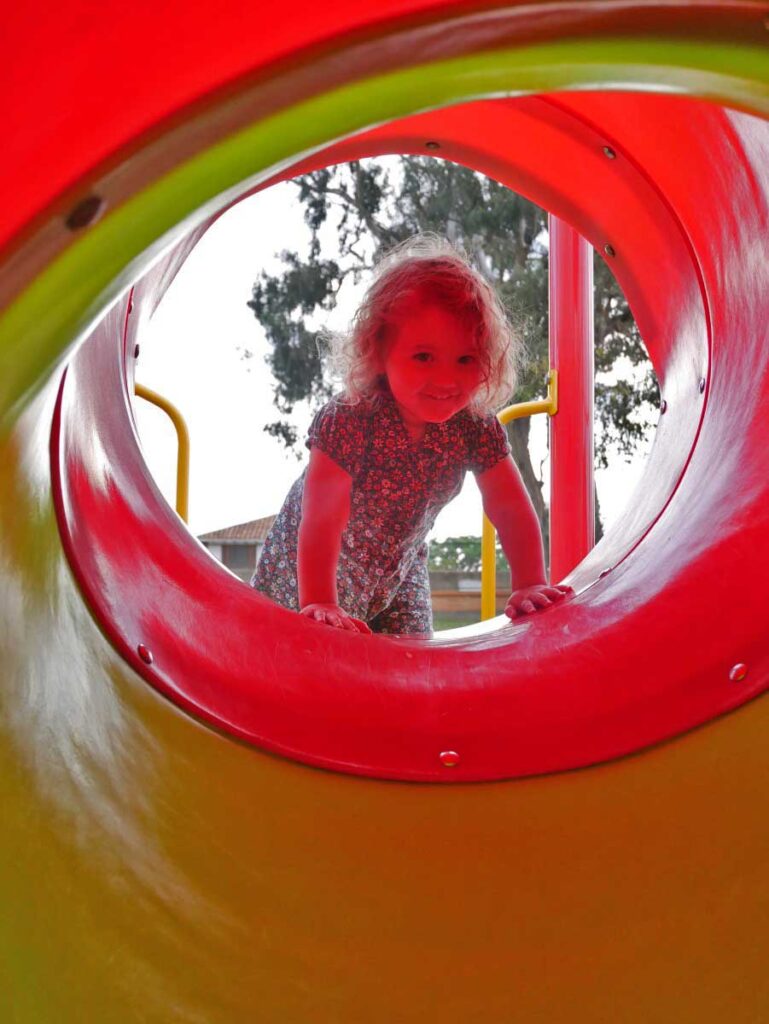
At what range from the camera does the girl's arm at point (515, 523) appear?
6.14ft

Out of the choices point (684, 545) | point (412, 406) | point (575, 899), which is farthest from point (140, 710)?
point (412, 406)

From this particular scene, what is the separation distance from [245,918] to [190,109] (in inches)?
27.3

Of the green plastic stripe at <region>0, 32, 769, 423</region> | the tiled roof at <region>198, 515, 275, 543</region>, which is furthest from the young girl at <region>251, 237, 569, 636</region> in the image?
the tiled roof at <region>198, 515, 275, 543</region>

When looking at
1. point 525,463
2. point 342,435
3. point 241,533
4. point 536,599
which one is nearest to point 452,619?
point 525,463

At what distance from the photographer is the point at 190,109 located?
0.53m

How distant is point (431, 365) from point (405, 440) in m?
0.15

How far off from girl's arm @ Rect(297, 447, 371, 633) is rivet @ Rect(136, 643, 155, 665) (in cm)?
53

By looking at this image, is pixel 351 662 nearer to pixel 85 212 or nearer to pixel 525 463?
pixel 85 212

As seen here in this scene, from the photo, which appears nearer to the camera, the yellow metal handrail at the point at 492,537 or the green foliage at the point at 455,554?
the yellow metal handrail at the point at 492,537

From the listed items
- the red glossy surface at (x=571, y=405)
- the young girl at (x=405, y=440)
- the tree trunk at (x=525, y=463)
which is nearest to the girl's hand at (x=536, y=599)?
the young girl at (x=405, y=440)

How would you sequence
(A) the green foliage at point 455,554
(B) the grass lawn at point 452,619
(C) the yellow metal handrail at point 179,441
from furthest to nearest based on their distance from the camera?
1. (A) the green foliage at point 455,554
2. (B) the grass lawn at point 452,619
3. (C) the yellow metal handrail at point 179,441

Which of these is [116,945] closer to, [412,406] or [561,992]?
[561,992]

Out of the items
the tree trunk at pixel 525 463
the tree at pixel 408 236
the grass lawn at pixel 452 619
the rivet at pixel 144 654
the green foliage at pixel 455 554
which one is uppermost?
the tree at pixel 408 236

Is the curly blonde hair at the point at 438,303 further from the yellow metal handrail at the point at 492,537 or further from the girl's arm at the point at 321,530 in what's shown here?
the yellow metal handrail at the point at 492,537
